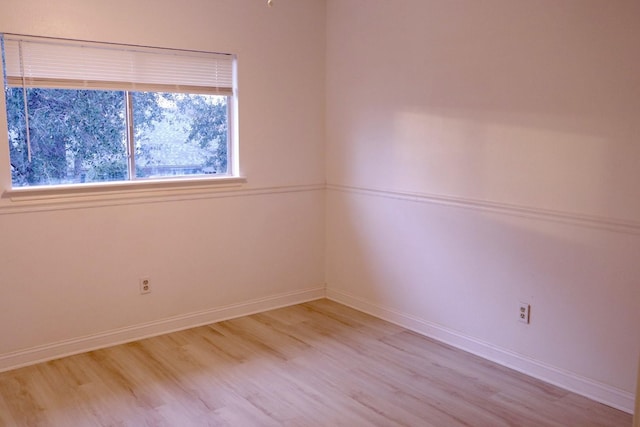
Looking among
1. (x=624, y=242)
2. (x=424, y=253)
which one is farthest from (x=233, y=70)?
(x=624, y=242)

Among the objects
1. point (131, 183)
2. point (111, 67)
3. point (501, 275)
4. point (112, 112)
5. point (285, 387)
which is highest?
point (111, 67)

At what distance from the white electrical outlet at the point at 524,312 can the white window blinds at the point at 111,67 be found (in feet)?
8.11

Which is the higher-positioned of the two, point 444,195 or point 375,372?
point 444,195

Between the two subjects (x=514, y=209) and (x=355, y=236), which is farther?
(x=355, y=236)

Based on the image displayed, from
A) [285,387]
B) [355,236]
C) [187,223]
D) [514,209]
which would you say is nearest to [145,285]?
[187,223]

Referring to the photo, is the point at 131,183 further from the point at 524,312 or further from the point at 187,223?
the point at 524,312

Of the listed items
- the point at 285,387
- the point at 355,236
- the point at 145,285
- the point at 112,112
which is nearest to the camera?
the point at 285,387

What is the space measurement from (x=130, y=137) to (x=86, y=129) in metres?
0.28

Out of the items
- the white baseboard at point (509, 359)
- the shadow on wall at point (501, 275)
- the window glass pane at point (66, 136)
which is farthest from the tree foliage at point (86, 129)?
the white baseboard at point (509, 359)

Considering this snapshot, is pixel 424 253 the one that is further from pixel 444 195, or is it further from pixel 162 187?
Result: pixel 162 187

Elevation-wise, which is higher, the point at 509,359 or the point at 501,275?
the point at 501,275

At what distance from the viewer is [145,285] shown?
3.80 meters

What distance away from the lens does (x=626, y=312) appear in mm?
2844

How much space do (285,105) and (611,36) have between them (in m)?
2.32
